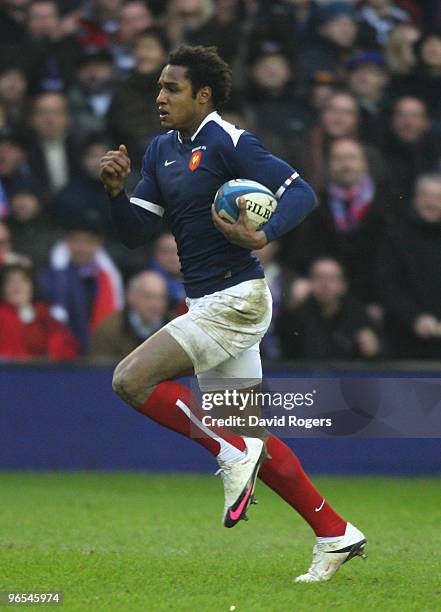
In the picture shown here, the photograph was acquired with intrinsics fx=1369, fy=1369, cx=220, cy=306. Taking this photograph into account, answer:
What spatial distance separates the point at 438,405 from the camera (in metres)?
10.1

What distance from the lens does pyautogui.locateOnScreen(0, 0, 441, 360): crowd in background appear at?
1013 centimetres

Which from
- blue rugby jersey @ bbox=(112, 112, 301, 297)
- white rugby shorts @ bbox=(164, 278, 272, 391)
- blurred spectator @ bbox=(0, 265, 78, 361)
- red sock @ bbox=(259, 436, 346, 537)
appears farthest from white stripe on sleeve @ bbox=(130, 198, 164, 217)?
blurred spectator @ bbox=(0, 265, 78, 361)

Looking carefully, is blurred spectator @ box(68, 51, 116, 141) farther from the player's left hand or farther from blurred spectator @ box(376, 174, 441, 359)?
the player's left hand

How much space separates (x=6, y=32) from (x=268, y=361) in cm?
376

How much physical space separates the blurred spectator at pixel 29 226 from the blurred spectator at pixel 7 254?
75 mm

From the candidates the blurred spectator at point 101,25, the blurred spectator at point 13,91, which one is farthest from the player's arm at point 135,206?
the blurred spectator at point 101,25

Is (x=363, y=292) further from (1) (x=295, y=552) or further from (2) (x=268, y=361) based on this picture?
(1) (x=295, y=552)

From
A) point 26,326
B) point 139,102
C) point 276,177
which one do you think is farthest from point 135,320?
point 276,177

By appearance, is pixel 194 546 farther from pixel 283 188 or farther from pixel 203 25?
pixel 203 25

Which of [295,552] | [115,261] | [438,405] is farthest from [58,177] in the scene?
[295,552]

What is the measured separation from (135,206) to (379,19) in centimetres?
630

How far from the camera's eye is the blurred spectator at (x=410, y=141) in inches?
426

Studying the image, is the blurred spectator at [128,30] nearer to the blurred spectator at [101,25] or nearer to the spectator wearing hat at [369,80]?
the blurred spectator at [101,25]

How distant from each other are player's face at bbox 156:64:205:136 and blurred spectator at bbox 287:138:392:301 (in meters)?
4.25
